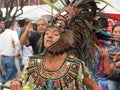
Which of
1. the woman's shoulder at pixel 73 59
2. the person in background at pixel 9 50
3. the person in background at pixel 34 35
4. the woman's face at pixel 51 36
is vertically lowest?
the person in background at pixel 9 50

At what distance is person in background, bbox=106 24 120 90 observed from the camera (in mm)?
6441

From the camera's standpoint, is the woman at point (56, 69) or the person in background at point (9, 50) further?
the person in background at point (9, 50)

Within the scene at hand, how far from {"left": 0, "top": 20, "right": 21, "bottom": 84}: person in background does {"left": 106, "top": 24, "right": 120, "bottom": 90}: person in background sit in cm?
350

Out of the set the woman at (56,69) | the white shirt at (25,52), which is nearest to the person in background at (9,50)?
the white shirt at (25,52)

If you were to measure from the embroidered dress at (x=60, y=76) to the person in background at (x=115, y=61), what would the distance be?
5.54ft

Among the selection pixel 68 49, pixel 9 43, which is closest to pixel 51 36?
pixel 68 49

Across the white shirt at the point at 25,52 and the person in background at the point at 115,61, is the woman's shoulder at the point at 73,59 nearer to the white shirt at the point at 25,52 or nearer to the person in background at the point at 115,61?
the person in background at the point at 115,61

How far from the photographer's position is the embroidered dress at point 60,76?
14.1ft

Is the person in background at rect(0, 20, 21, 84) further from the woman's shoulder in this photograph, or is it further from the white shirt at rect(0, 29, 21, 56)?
the woman's shoulder

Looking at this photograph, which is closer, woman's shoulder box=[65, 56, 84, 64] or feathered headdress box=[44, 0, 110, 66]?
woman's shoulder box=[65, 56, 84, 64]

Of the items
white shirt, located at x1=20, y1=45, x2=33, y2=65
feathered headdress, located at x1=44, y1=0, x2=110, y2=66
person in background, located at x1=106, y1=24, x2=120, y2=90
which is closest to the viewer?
feathered headdress, located at x1=44, y1=0, x2=110, y2=66

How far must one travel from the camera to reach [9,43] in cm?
1096

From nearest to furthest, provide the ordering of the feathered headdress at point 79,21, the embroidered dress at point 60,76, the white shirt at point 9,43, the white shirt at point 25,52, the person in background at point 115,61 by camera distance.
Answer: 1. the embroidered dress at point 60,76
2. the feathered headdress at point 79,21
3. the person in background at point 115,61
4. the white shirt at point 25,52
5. the white shirt at point 9,43

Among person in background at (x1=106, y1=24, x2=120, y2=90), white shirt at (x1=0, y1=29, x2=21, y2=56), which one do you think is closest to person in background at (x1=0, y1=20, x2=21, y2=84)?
white shirt at (x1=0, y1=29, x2=21, y2=56)
